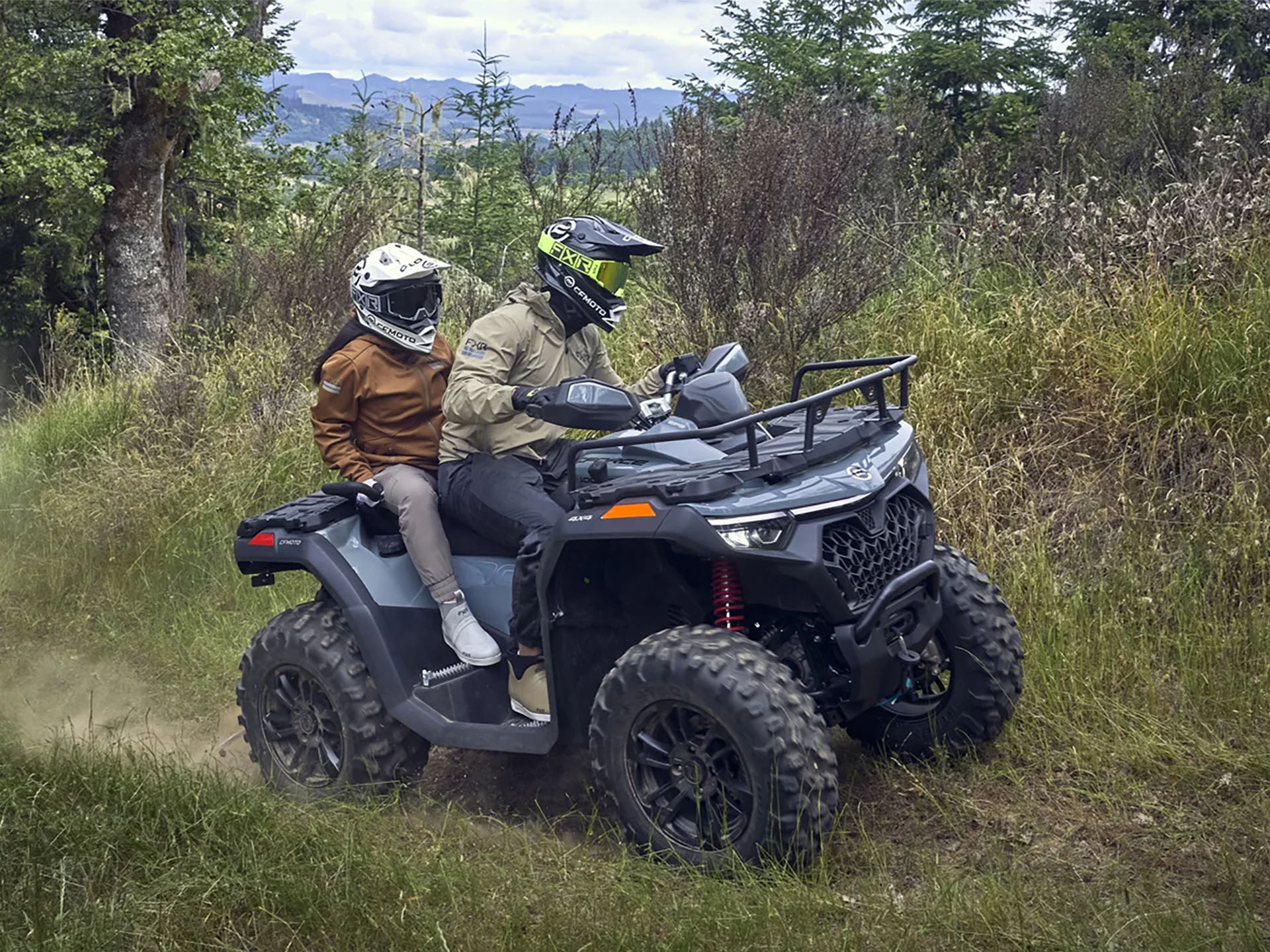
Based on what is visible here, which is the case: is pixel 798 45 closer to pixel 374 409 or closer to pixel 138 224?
pixel 138 224

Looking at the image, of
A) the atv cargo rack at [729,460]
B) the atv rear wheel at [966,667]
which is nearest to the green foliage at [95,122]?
the atv cargo rack at [729,460]

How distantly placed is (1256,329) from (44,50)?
14.5 meters

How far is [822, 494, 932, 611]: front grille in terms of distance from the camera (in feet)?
12.3

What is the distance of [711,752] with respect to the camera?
3.82m

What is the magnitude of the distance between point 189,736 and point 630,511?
306 centimetres

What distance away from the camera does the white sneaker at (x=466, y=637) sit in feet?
15.0

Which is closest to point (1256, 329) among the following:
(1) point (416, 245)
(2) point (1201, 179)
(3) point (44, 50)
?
(2) point (1201, 179)

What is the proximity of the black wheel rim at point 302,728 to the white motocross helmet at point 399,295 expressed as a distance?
1.37m

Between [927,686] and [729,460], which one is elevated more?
[729,460]

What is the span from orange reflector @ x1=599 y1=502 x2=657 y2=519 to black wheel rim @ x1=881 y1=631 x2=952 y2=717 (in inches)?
43.6

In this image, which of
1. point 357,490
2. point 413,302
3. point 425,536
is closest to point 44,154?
point 413,302

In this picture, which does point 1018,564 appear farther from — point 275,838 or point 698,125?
point 698,125

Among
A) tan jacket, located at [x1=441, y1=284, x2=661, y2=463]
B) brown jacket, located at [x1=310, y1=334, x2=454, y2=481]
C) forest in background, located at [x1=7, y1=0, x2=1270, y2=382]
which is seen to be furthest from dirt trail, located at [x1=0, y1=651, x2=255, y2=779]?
forest in background, located at [x1=7, y1=0, x2=1270, y2=382]

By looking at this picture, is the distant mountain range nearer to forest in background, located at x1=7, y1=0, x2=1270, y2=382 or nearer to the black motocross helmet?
forest in background, located at x1=7, y1=0, x2=1270, y2=382
